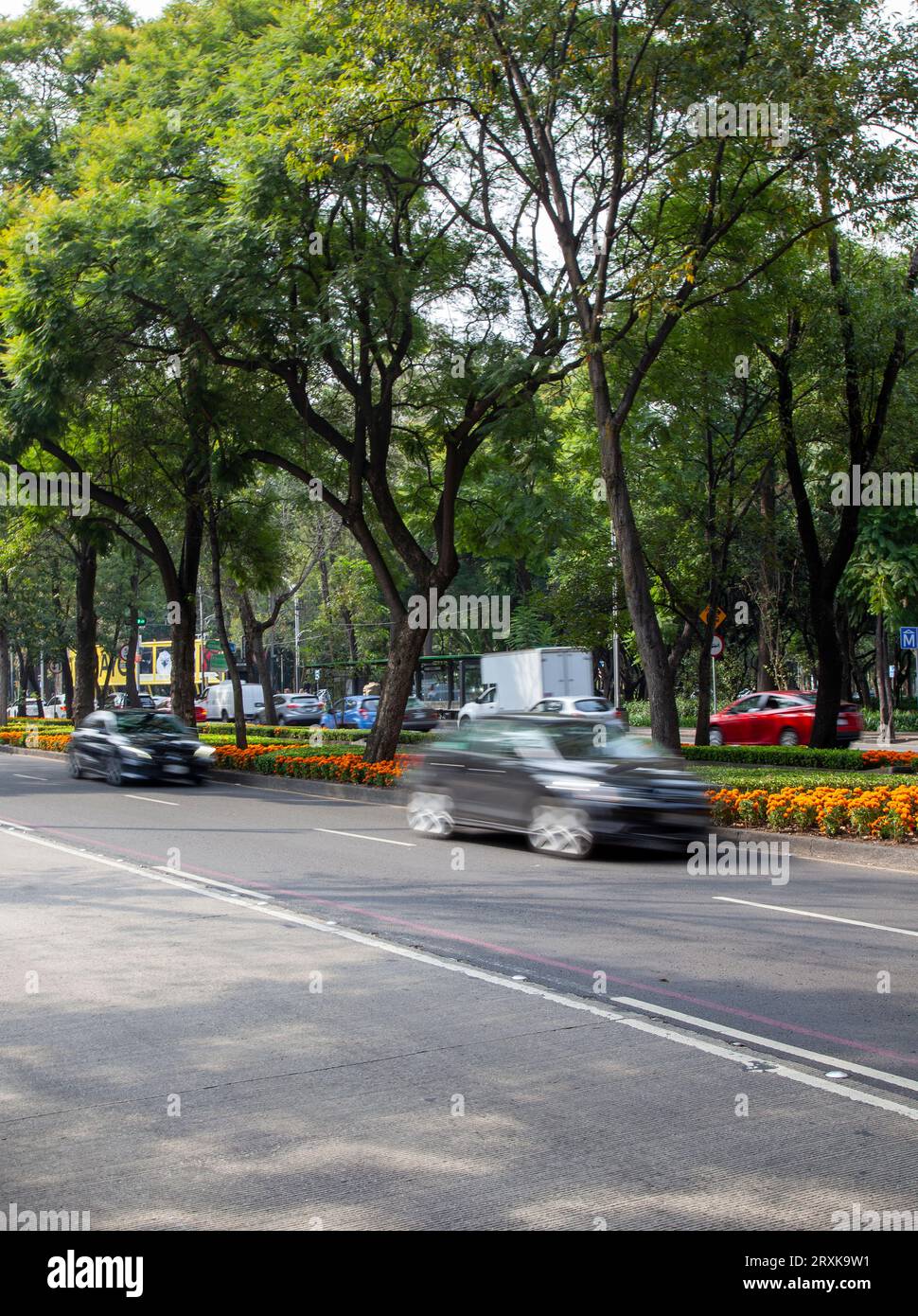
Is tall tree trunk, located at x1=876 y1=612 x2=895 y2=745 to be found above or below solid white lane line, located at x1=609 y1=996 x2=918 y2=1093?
above

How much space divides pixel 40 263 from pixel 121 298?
5.09ft

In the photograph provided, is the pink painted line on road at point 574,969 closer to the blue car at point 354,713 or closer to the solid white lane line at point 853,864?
the solid white lane line at point 853,864

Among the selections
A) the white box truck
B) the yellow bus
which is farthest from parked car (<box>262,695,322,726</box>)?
the yellow bus

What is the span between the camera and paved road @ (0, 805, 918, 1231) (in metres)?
4.28

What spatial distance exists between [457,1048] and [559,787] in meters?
7.42

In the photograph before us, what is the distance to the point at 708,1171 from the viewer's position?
453 centimetres

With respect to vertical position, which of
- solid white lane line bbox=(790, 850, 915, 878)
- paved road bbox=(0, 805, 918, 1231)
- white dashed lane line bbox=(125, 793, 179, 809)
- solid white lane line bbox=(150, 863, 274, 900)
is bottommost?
solid white lane line bbox=(790, 850, 915, 878)

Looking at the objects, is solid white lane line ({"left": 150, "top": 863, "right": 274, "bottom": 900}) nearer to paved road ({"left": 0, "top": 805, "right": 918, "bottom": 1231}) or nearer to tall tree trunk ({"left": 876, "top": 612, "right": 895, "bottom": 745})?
paved road ({"left": 0, "top": 805, "right": 918, "bottom": 1231})

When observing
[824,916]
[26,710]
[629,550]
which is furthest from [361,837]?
[26,710]

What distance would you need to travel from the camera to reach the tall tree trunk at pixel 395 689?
22953mm

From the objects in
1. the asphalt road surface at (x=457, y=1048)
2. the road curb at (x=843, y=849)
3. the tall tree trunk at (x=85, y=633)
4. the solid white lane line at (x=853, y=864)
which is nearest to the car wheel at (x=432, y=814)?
the asphalt road surface at (x=457, y=1048)

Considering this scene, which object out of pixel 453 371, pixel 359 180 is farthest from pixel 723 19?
pixel 453 371

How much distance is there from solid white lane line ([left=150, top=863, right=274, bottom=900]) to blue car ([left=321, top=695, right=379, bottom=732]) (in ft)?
109

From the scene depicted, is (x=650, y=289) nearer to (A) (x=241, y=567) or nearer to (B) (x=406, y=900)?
(B) (x=406, y=900)
